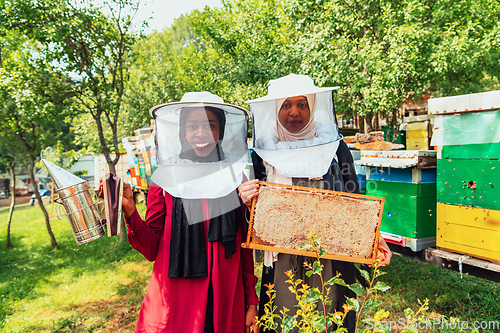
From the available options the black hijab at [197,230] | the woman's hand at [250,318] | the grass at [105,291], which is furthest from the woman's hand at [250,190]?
the grass at [105,291]

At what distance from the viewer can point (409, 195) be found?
3.08 m

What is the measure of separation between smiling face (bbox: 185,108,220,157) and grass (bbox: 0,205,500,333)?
2139 millimetres

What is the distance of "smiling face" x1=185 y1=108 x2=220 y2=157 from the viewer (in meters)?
1.73

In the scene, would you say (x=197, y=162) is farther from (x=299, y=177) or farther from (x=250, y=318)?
(x=250, y=318)

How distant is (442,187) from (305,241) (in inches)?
76.7

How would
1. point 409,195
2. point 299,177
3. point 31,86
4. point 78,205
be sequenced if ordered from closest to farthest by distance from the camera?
1. point 78,205
2. point 299,177
3. point 409,195
4. point 31,86

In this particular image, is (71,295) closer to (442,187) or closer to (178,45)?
(442,187)

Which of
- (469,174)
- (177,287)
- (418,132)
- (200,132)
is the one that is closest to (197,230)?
(177,287)

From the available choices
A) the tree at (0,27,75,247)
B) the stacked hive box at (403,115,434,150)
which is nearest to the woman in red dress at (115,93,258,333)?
the tree at (0,27,75,247)

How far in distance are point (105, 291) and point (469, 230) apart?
16.1ft

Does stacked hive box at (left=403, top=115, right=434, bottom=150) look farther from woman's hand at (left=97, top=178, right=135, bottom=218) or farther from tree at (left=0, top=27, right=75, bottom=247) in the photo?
tree at (left=0, top=27, right=75, bottom=247)

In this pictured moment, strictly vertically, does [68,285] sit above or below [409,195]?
below

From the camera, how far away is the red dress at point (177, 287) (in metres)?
1.61

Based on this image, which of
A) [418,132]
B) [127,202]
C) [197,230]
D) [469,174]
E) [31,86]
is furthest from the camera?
[418,132]
